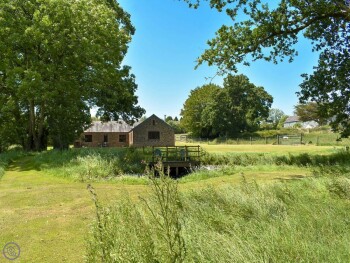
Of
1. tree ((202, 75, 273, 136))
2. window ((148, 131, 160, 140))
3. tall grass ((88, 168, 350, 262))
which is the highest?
tree ((202, 75, 273, 136))

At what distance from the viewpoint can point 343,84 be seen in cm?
1917

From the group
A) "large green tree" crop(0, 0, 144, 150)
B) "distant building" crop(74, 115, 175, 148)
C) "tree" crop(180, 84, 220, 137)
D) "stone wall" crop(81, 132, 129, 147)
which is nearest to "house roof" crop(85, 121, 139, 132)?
"distant building" crop(74, 115, 175, 148)

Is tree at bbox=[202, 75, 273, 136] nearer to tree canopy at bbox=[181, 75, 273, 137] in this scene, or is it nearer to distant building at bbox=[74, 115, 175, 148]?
tree canopy at bbox=[181, 75, 273, 137]

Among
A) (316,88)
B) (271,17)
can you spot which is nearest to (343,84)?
(316,88)

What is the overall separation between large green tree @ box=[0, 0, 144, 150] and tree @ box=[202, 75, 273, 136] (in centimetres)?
3908

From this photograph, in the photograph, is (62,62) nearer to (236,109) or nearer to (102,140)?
(102,140)

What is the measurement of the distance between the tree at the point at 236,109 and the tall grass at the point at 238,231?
204 ft

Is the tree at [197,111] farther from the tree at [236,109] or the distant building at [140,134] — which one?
the distant building at [140,134]

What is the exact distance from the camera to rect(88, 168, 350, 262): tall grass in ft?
11.7

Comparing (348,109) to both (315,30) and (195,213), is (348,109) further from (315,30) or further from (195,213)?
(195,213)

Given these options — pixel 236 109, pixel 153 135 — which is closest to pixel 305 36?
pixel 153 135

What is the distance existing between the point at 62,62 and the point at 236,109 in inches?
1905

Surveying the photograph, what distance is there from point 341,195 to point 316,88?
48.0ft

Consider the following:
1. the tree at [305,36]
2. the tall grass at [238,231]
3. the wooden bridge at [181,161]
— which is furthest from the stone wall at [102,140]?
the tall grass at [238,231]
